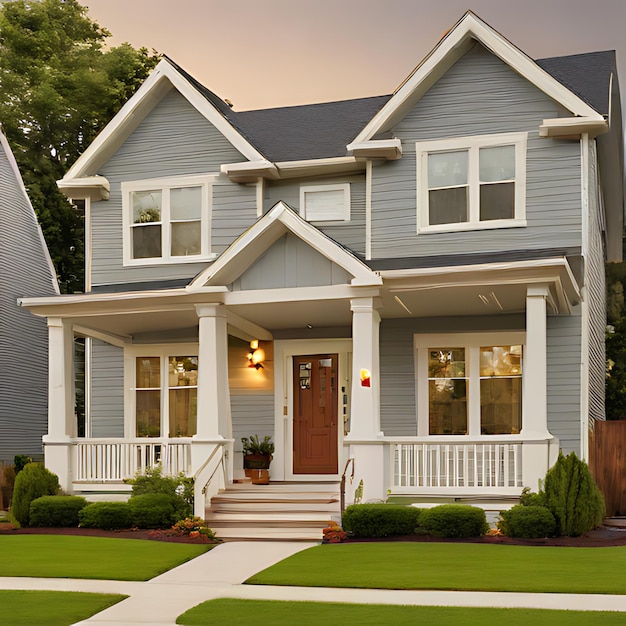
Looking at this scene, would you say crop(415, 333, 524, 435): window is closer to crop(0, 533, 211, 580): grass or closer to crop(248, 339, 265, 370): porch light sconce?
crop(248, 339, 265, 370): porch light sconce

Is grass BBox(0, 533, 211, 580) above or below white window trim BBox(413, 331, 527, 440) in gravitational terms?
below

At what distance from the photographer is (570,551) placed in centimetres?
1266

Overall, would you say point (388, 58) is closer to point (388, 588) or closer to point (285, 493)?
point (285, 493)

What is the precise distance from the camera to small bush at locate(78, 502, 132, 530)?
50.2 feet

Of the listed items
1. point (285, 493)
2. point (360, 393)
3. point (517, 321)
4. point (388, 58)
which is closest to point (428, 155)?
point (517, 321)

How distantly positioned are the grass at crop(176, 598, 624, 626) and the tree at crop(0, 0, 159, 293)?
22.4m

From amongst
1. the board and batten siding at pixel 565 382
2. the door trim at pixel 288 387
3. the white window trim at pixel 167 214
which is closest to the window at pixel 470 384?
the board and batten siding at pixel 565 382

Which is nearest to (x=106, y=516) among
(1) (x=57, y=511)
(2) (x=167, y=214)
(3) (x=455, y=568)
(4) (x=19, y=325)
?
(1) (x=57, y=511)

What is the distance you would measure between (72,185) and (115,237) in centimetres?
134

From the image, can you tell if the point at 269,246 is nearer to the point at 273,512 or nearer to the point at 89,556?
the point at 273,512

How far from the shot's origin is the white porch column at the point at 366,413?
15.2 meters

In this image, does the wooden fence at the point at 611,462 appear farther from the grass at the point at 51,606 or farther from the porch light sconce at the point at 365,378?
the grass at the point at 51,606

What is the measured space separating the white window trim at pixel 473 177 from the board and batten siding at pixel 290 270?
2450 mm

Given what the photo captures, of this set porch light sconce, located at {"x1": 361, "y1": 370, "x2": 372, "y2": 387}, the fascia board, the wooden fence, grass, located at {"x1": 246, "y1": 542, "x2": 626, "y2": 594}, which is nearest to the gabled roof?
porch light sconce, located at {"x1": 361, "y1": 370, "x2": 372, "y2": 387}
